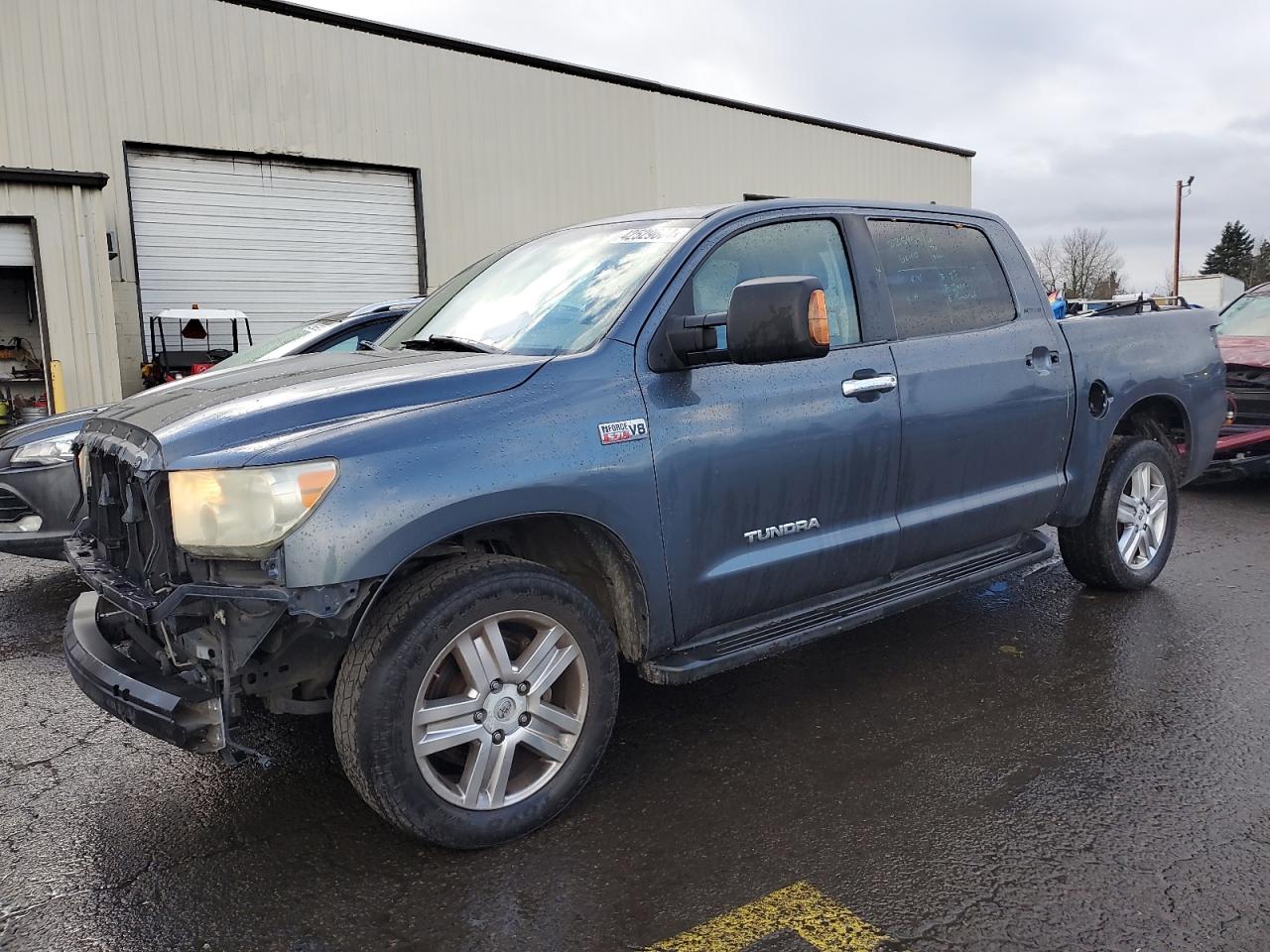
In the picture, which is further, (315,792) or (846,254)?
(846,254)

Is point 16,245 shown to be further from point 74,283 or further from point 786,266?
point 786,266

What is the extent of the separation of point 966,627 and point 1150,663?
85cm

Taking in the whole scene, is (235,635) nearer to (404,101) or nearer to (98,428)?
(98,428)

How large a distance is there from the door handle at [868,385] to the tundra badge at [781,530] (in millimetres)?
503

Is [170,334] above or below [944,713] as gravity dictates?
above

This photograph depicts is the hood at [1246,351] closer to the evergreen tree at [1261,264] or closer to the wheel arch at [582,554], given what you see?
the wheel arch at [582,554]

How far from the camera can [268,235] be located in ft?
50.6

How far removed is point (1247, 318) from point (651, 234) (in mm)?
8114

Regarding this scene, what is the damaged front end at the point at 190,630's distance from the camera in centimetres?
257

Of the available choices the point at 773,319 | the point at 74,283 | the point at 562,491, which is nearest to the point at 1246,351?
the point at 773,319

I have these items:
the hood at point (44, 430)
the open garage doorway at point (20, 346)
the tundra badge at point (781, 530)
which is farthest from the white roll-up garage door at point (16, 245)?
the tundra badge at point (781, 530)

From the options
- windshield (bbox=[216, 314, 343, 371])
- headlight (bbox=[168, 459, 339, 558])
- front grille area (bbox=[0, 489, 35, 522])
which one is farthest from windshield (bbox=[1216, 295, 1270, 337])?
front grille area (bbox=[0, 489, 35, 522])

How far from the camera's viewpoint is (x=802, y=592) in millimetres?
3615

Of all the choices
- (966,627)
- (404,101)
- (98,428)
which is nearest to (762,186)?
(404,101)
